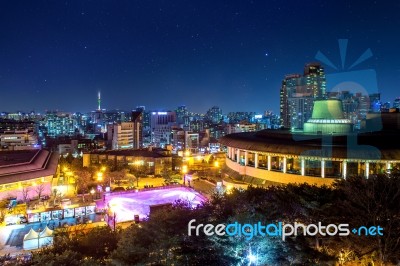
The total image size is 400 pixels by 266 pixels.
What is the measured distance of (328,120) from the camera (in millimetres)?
28641

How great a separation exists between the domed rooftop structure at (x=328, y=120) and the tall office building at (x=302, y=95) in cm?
9078

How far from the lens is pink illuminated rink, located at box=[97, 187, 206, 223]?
2246 centimetres

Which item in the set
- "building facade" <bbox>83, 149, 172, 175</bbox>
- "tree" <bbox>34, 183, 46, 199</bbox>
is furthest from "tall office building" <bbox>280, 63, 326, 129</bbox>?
"tree" <bbox>34, 183, 46, 199</bbox>

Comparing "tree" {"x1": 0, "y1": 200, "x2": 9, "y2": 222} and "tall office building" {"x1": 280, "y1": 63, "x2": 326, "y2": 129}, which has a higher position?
"tall office building" {"x1": 280, "y1": 63, "x2": 326, "y2": 129}

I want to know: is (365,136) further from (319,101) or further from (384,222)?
(384,222)

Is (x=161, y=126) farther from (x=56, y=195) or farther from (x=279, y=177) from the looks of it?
(x=279, y=177)

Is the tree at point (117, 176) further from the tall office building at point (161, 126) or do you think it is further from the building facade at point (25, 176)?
the tall office building at point (161, 126)

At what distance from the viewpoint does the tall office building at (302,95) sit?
401 ft

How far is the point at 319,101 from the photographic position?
1161 inches

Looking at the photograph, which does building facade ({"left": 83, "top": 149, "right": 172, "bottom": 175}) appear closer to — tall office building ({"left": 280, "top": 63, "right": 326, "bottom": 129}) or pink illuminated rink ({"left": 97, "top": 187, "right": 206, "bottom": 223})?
pink illuminated rink ({"left": 97, "top": 187, "right": 206, "bottom": 223})

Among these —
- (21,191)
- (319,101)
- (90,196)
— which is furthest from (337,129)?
(21,191)

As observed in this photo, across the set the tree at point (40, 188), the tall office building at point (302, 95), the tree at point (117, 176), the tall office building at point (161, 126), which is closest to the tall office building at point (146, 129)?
the tall office building at point (161, 126)

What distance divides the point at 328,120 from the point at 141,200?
51.3 ft

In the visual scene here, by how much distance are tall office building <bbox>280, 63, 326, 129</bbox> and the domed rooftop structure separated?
90.8 m
